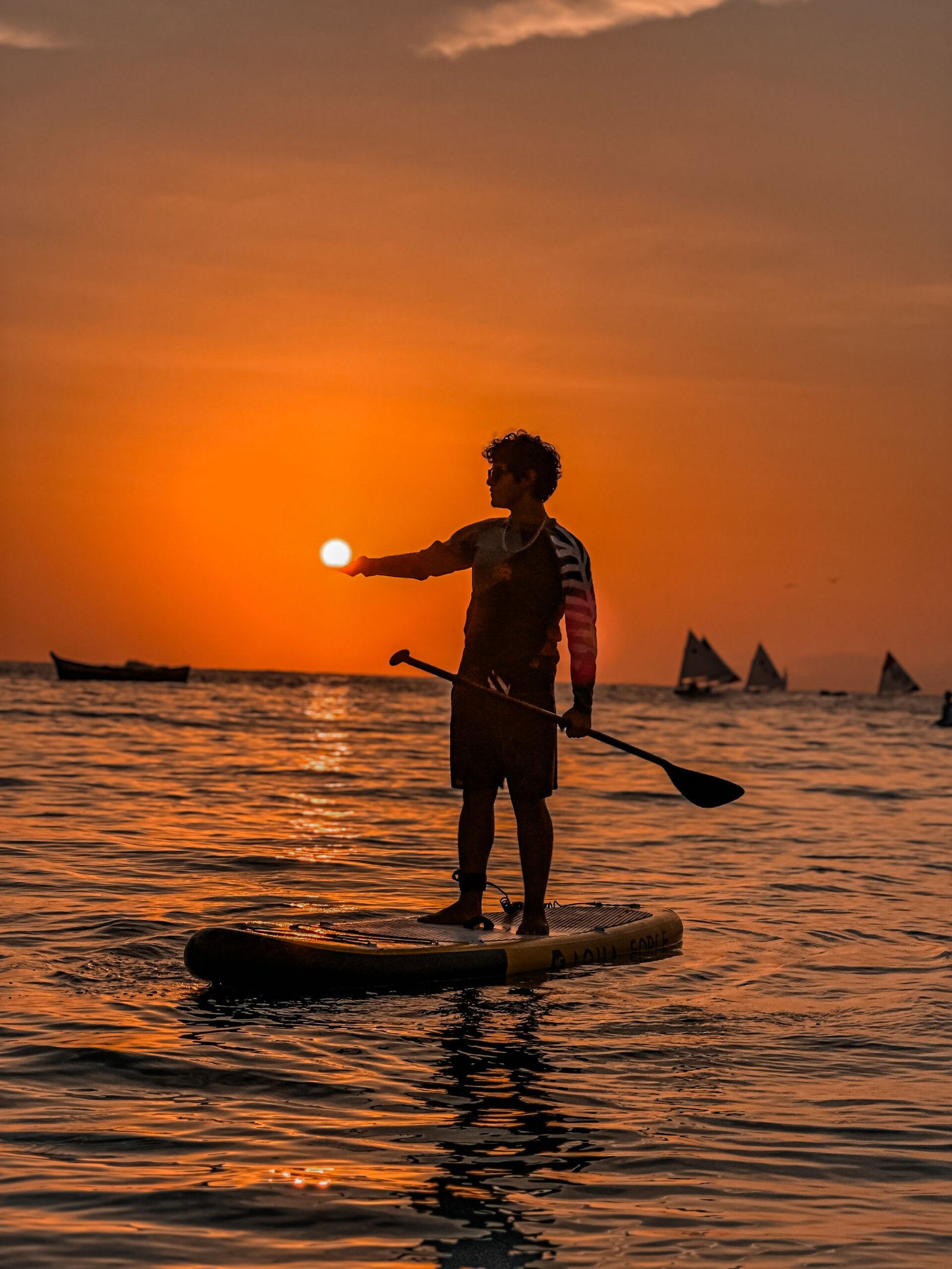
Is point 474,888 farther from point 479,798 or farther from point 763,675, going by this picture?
point 763,675

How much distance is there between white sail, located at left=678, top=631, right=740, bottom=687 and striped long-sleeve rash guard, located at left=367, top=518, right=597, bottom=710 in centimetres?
9829

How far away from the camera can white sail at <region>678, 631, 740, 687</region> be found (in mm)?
106000

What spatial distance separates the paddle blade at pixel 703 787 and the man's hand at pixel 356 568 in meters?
1.92

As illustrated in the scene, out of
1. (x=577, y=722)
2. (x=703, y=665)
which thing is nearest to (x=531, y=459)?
(x=577, y=722)

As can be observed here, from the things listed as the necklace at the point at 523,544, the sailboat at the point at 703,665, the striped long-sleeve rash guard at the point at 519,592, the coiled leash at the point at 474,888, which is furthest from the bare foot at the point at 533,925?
the sailboat at the point at 703,665

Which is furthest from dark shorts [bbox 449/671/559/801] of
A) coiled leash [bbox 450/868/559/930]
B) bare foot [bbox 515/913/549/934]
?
bare foot [bbox 515/913/549/934]

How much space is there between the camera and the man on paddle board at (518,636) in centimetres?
739

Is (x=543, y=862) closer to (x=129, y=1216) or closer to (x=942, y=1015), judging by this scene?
(x=942, y=1015)

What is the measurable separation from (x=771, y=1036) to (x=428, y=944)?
165 centimetres

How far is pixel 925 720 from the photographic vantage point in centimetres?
9494

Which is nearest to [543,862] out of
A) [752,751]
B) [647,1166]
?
[647,1166]

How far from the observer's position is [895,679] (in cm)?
12444

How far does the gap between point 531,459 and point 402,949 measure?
2.48m

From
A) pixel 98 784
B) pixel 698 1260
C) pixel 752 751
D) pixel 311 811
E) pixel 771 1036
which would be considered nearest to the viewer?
pixel 698 1260
